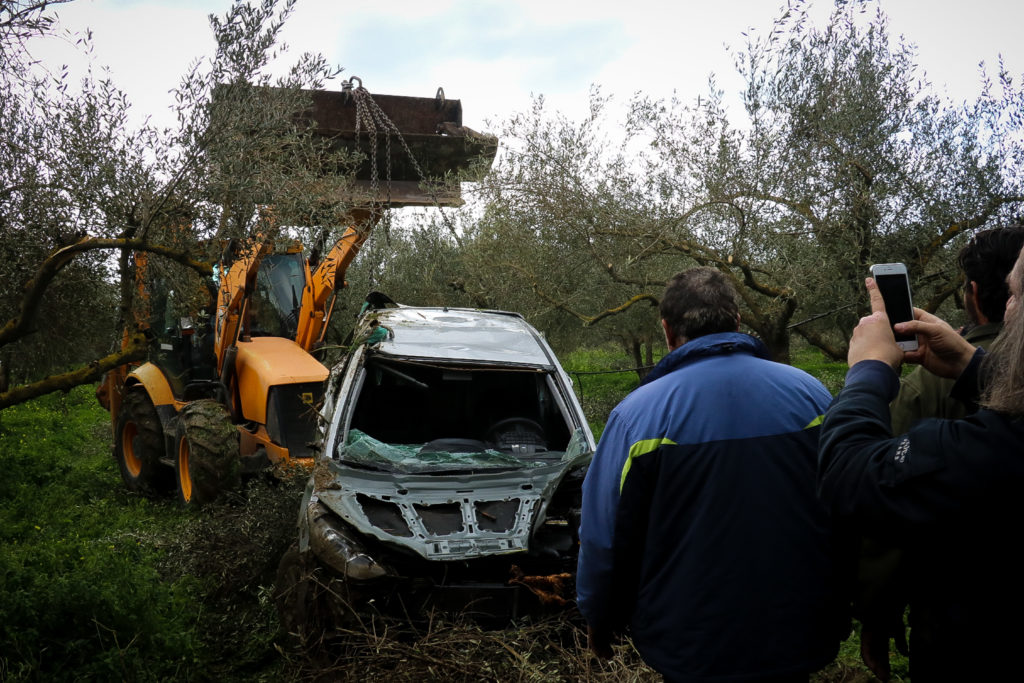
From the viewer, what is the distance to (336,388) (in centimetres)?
547

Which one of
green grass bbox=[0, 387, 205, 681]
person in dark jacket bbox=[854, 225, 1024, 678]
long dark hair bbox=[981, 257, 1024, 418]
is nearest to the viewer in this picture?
long dark hair bbox=[981, 257, 1024, 418]

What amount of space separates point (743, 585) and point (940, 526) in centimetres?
70

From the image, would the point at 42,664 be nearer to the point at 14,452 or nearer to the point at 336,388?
the point at 336,388

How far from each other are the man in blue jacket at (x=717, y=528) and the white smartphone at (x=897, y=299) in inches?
15.8

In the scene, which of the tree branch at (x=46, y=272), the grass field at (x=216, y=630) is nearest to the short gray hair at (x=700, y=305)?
the grass field at (x=216, y=630)

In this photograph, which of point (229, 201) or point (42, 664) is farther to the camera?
point (229, 201)

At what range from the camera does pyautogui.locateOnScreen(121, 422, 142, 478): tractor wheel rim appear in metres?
9.61

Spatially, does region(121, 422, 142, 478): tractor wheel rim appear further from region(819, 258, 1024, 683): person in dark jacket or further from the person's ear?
region(819, 258, 1024, 683): person in dark jacket

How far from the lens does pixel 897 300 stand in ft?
6.61

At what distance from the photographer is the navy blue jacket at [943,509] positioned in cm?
155

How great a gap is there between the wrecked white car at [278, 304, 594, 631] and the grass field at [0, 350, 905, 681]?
0.70 ft

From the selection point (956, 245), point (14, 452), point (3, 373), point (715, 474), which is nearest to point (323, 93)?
point (3, 373)

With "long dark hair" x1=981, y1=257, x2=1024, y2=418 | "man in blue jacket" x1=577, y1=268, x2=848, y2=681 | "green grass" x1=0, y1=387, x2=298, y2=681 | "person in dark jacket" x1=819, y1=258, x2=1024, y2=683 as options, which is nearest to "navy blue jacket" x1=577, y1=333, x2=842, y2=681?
"man in blue jacket" x1=577, y1=268, x2=848, y2=681

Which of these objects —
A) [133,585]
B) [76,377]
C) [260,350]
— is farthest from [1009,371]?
[260,350]
